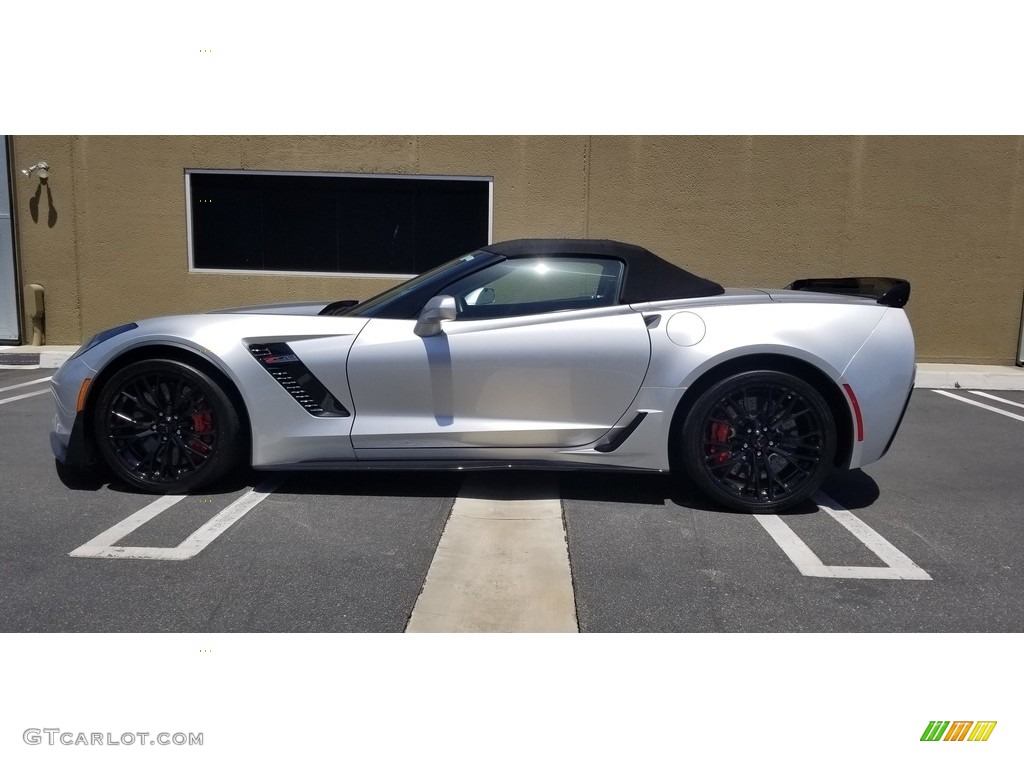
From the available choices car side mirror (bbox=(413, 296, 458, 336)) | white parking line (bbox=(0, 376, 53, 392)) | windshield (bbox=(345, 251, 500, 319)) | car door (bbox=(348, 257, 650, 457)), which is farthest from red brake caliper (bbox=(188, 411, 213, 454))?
white parking line (bbox=(0, 376, 53, 392))

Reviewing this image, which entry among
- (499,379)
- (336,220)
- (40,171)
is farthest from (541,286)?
(40,171)

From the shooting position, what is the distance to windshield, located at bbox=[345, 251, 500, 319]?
3.96 meters

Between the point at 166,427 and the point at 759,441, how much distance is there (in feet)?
9.83

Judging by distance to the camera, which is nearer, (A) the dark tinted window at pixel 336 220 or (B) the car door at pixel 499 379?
(B) the car door at pixel 499 379

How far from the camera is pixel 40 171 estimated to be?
28.7 feet

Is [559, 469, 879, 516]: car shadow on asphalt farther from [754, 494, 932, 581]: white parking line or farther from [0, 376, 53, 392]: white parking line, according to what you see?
[0, 376, 53, 392]: white parking line

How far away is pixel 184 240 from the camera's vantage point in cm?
877

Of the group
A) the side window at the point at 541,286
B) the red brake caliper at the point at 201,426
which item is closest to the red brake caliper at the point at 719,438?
the side window at the point at 541,286

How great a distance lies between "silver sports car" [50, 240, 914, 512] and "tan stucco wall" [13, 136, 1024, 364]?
15.7 ft

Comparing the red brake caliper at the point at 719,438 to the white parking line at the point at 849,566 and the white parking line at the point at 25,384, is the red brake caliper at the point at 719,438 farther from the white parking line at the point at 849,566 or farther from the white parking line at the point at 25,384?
the white parking line at the point at 25,384

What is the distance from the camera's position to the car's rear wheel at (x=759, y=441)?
384 cm
